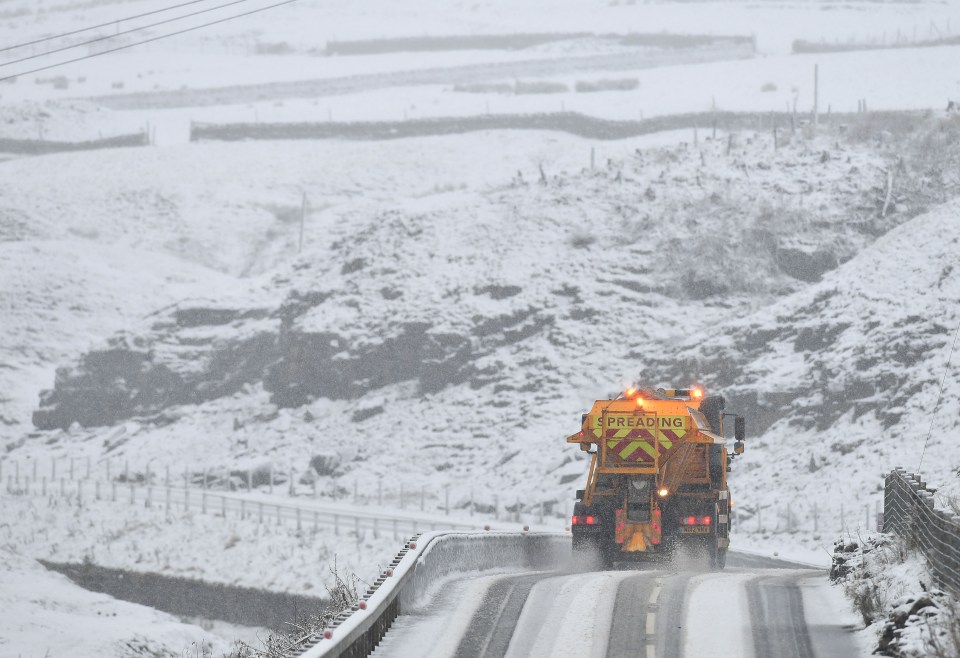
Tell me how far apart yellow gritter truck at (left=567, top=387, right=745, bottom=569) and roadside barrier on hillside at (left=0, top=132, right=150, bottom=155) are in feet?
306

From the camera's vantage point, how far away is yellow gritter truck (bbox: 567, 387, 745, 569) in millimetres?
25703

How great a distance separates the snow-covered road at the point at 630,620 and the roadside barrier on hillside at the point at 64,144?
98498 millimetres

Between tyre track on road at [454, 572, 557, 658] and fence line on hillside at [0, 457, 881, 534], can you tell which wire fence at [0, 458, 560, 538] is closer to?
fence line on hillside at [0, 457, 881, 534]

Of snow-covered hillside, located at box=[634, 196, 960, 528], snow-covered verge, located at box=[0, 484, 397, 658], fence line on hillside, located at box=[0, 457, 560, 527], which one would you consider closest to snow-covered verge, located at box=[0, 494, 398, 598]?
snow-covered verge, located at box=[0, 484, 397, 658]

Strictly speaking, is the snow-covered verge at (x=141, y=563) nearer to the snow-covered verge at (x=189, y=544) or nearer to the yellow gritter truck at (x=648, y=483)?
the snow-covered verge at (x=189, y=544)

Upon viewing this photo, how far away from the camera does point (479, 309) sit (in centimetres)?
6200

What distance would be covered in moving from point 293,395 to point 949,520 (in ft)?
162

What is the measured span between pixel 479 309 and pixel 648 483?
36575mm

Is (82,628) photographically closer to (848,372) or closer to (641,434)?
(641,434)

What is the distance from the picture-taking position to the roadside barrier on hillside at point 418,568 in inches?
569

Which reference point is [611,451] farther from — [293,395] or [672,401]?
[293,395]

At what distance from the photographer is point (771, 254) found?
204 ft

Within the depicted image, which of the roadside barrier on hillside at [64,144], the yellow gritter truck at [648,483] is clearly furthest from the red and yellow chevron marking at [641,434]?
the roadside barrier on hillside at [64,144]

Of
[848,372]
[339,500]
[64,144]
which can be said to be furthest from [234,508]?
[64,144]
